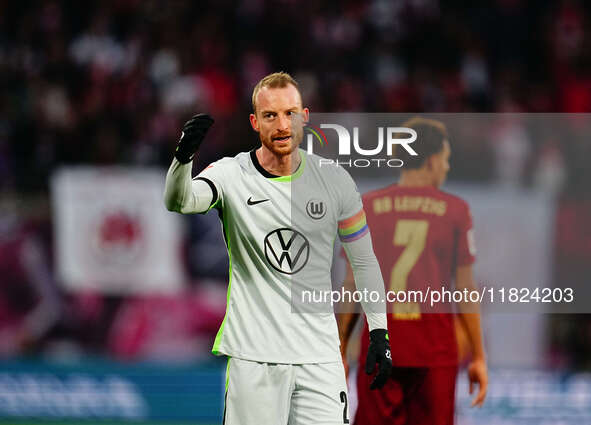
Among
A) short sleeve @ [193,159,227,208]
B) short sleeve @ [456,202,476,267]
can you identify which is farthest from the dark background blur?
short sleeve @ [193,159,227,208]

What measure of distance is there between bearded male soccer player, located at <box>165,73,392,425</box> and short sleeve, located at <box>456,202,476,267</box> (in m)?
0.79

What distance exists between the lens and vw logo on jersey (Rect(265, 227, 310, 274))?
4348 millimetres

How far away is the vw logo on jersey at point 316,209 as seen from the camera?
443cm

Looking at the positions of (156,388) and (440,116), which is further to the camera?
(156,388)

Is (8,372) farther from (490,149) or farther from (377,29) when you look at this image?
(377,29)

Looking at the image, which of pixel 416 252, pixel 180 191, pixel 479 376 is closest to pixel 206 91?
pixel 416 252

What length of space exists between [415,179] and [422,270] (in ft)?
1.56

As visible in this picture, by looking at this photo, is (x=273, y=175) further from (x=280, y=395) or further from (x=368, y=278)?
(x=280, y=395)

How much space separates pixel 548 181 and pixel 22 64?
604cm

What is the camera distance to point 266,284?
4.35m

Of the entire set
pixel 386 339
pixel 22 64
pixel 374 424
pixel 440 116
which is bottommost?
pixel 374 424

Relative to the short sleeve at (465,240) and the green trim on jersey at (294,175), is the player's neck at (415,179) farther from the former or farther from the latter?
the green trim on jersey at (294,175)

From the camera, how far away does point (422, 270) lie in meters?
5.14

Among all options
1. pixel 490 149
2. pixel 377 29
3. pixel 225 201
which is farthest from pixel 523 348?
pixel 377 29
